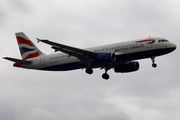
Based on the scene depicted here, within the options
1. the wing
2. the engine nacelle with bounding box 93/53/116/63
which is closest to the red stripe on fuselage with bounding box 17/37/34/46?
the wing

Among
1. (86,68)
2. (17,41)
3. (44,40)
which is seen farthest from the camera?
(17,41)

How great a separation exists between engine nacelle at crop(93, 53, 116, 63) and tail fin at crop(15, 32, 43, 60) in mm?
14039

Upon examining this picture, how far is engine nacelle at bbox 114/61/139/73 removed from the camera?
54.5m

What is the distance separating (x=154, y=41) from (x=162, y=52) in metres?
2.04

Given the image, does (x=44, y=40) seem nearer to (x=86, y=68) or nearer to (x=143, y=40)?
(x=86, y=68)

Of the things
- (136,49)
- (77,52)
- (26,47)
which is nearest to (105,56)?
(77,52)

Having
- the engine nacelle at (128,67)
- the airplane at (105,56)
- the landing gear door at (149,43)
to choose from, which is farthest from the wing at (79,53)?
the engine nacelle at (128,67)

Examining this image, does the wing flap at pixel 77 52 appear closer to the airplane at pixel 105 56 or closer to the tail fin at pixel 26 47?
the airplane at pixel 105 56

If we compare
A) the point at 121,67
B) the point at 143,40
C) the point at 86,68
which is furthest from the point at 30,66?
the point at 143,40

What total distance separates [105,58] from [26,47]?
1861cm

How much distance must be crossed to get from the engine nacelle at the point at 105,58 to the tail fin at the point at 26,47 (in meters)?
14.0

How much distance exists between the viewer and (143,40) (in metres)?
47.6

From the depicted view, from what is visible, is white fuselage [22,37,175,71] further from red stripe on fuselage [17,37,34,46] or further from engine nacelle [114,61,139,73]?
red stripe on fuselage [17,37,34,46]

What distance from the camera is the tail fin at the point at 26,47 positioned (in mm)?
57344
